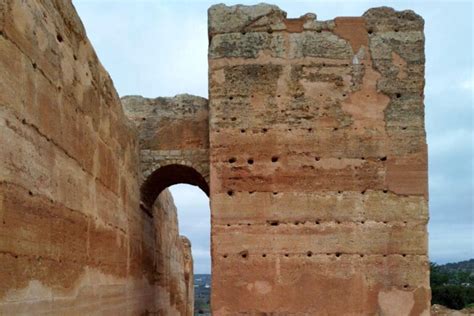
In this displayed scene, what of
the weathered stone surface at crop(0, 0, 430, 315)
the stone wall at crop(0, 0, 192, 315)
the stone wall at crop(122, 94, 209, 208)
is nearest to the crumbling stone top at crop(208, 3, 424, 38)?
the weathered stone surface at crop(0, 0, 430, 315)

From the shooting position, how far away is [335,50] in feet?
27.7

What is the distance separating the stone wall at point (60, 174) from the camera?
4191mm

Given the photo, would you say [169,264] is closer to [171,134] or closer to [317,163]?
[171,134]

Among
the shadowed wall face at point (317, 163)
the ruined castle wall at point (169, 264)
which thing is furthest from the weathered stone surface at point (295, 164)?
the ruined castle wall at point (169, 264)

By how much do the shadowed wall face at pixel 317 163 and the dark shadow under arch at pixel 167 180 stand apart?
1085mm

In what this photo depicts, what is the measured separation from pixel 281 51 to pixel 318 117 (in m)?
1.03

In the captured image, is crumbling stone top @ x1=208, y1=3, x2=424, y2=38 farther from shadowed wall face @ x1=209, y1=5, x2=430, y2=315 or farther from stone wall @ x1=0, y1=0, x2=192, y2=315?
stone wall @ x1=0, y1=0, x2=192, y2=315

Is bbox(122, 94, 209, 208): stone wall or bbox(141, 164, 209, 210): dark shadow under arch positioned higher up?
bbox(122, 94, 209, 208): stone wall

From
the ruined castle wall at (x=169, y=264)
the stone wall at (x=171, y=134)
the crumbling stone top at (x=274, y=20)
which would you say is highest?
the crumbling stone top at (x=274, y=20)

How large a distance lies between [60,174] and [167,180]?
4.55m

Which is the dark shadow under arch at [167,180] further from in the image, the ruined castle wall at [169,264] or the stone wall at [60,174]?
the ruined castle wall at [169,264]

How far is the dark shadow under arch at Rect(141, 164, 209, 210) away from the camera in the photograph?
910 centimetres

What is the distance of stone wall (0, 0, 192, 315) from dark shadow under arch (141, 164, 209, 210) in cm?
68

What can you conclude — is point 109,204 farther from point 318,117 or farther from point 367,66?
point 367,66
